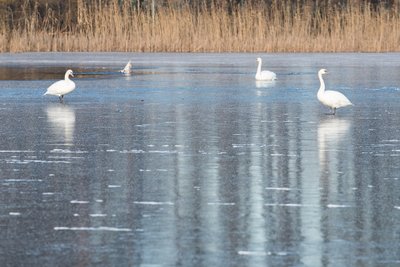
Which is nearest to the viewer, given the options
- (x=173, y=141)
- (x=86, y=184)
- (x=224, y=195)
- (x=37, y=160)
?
(x=224, y=195)

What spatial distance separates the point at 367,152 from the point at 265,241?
433 centimetres

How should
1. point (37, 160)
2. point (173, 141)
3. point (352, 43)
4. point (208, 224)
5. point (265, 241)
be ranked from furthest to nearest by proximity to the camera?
1. point (352, 43)
2. point (173, 141)
3. point (37, 160)
4. point (208, 224)
5. point (265, 241)

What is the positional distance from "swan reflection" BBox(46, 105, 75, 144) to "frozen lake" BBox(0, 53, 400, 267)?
3cm

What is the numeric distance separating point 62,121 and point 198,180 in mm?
5378

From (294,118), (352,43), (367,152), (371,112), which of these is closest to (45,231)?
(367,152)

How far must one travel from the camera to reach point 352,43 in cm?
3412

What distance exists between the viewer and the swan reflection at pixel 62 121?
11977 millimetres

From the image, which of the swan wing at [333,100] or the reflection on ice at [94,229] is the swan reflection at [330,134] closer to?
the swan wing at [333,100]

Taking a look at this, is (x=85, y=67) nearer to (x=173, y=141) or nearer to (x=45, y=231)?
(x=173, y=141)

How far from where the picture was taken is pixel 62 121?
44.8 feet

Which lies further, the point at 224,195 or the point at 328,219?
the point at 224,195

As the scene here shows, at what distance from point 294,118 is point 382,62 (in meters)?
14.8

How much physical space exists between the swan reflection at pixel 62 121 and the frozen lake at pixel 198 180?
3 cm

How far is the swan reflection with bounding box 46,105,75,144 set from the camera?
1198 cm
